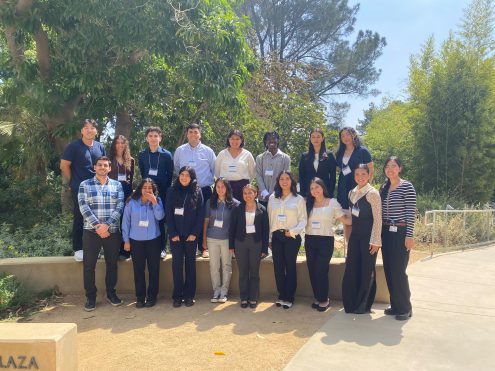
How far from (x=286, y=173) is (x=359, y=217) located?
0.92 m

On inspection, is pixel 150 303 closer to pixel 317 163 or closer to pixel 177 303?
pixel 177 303

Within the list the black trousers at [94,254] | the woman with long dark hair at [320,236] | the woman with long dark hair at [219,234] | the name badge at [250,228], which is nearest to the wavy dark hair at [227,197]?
the woman with long dark hair at [219,234]

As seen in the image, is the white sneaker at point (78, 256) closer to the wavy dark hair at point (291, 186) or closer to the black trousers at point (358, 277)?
the wavy dark hair at point (291, 186)

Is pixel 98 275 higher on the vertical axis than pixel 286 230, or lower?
lower

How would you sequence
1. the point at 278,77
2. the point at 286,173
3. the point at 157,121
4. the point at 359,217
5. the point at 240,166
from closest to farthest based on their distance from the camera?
the point at 359,217
the point at 286,173
the point at 240,166
the point at 157,121
the point at 278,77

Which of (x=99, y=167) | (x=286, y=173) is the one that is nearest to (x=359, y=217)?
(x=286, y=173)

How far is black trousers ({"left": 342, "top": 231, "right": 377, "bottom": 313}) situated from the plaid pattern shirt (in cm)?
260

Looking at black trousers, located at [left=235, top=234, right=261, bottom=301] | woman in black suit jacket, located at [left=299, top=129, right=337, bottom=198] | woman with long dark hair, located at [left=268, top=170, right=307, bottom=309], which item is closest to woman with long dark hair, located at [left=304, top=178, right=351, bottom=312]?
woman with long dark hair, located at [left=268, top=170, right=307, bottom=309]

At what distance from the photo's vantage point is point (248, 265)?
5.13 m

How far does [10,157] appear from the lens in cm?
918

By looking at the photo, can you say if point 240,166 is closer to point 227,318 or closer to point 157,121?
point 227,318

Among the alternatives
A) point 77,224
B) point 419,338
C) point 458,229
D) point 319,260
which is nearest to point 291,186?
point 319,260

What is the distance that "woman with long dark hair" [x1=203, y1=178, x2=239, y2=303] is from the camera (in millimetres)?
5152

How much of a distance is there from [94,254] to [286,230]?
85.8 inches
